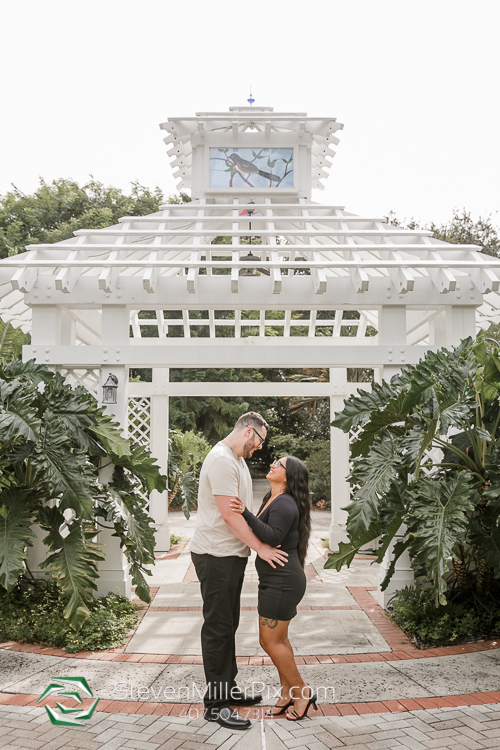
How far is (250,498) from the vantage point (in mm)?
3635

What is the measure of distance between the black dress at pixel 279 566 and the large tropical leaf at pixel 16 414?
1.83 metres

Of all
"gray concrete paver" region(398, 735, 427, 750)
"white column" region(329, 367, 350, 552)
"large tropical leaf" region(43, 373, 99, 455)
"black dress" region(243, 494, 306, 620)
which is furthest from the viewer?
"white column" region(329, 367, 350, 552)

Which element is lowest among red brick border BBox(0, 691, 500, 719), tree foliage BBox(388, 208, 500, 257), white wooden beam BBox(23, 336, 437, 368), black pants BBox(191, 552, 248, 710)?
red brick border BBox(0, 691, 500, 719)

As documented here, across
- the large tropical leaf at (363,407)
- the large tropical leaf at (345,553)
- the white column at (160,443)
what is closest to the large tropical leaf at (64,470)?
the large tropical leaf at (345,553)

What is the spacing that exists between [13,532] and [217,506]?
1.88 m

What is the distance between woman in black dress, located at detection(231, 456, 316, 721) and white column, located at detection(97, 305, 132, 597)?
2.45 m

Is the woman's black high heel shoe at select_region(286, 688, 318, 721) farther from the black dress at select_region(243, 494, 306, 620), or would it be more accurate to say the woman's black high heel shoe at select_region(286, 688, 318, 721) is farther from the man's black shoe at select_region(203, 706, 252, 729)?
the black dress at select_region(243, 494, 306, 620)

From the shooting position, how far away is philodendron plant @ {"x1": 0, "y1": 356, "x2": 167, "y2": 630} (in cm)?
423

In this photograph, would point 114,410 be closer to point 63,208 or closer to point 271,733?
point 271,733

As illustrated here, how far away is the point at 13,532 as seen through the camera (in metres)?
4.29

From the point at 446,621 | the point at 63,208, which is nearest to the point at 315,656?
the point at 446,621

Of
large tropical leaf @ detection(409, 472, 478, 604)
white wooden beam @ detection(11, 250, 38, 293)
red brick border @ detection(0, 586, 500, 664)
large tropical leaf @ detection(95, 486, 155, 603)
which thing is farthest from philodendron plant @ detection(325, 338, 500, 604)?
white wooden beam @ detection(11, 250, 38, 293)

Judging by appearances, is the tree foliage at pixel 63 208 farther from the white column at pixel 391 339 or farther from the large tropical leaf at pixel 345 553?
the large tropical leaf at pixel 345 553

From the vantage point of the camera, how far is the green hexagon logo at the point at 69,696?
3.29 m
